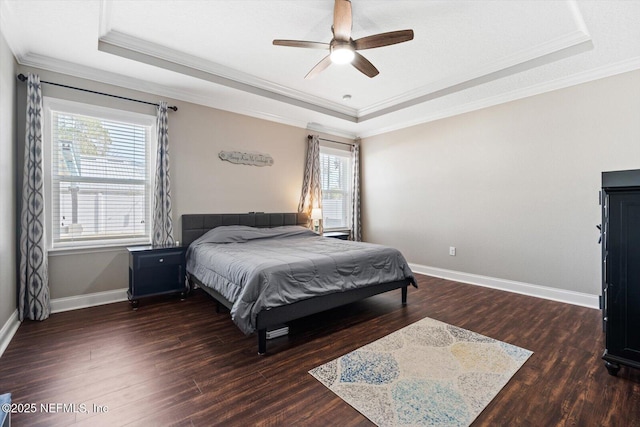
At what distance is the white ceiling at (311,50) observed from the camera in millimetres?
2572

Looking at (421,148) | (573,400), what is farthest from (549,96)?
(573,400)

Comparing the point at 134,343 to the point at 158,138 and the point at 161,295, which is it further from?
the point at 158,138

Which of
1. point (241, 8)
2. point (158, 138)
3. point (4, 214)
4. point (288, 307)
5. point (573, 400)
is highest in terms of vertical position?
point (241, 8)

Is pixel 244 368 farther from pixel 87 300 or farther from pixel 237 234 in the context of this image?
pixel 87 300

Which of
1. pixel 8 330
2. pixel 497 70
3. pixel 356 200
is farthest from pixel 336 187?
pixel 8 330

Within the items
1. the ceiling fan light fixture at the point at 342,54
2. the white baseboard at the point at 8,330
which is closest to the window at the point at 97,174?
the white baseboard at the point at 8,330

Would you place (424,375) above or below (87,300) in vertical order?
below

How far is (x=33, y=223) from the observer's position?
2.99 metres

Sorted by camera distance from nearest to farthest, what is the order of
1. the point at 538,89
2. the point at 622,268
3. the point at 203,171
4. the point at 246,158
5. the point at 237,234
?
1. the point at 622,268
2. the point at 538,89
3. the point at 237,234
4. the point at 203,171
5. the point at 246,158

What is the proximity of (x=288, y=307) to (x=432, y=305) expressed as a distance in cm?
195

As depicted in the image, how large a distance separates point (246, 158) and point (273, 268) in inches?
108

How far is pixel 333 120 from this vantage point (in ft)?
17.5

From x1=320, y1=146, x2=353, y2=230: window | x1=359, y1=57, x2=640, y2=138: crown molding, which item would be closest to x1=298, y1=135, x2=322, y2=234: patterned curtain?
x1=320, y1=146, x2=353, y2=230: window

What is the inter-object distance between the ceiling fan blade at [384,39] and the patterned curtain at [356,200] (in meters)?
3.58
